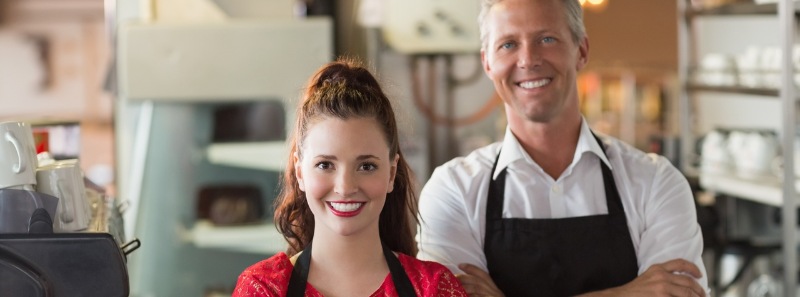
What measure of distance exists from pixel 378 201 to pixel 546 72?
0.62 meters

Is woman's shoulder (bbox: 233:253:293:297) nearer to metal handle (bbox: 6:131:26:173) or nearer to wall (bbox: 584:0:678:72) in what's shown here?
metal handle (bbox: 6:131:26:173)

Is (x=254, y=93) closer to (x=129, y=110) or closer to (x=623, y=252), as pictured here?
(x=129, y=110)

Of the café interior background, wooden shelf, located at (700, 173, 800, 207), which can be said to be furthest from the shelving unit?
the café interior background

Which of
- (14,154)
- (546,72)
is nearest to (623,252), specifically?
(546,72)

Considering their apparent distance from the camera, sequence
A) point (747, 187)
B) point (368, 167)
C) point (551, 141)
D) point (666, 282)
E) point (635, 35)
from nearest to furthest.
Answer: point (368, 167)
point (666, 282)
point (551, 141)
point (747, 187)
point (635, 35)

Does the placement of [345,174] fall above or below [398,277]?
above

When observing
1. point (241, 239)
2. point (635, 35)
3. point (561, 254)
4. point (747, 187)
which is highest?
point (635, 35)

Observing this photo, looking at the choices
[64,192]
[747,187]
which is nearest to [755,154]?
[747,187]

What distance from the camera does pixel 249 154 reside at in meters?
4.73

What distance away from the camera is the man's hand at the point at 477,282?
2.23 meters

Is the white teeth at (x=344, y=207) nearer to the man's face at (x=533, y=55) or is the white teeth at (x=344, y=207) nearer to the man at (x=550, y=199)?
the man at (x=550, y=199)

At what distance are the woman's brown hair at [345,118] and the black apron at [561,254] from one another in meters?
0.26

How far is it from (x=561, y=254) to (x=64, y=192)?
1044 mm

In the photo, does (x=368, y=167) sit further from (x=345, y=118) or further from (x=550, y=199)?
(x=550, y=199)
